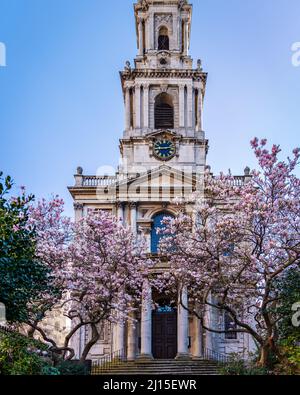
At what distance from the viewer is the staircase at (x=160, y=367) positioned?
28.4 m

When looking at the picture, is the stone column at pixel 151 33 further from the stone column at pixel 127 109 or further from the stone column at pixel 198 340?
the stone column at pixel 198 340

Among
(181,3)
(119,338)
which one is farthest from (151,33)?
(119,338)

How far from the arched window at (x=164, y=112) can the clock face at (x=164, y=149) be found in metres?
2.03

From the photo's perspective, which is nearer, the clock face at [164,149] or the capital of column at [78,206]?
the capital of column at [78,206]

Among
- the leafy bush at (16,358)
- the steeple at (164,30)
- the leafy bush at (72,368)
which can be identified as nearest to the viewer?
the leafy bush at (16,358)

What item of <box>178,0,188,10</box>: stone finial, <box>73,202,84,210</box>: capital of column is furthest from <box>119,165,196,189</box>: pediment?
<box>178,0,188,10</box>: stone finial

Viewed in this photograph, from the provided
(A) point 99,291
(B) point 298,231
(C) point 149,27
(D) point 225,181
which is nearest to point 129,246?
(A) point 99,291

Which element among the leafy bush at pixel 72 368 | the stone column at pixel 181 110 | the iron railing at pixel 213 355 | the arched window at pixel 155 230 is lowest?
the iron railing at pixel 213 355

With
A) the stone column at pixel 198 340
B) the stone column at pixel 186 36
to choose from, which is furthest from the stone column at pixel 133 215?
the stone column at pixel 186 36

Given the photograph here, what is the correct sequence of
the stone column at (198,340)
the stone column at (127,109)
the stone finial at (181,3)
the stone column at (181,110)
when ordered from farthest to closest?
1. the stone finial at (181,3)
2. the stone column at (127,109)
3. the stone column at (181,110)
4. the stone column at (198,340)

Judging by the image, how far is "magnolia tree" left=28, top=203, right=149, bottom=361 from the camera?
85.0ft

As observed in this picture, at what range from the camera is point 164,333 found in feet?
121
